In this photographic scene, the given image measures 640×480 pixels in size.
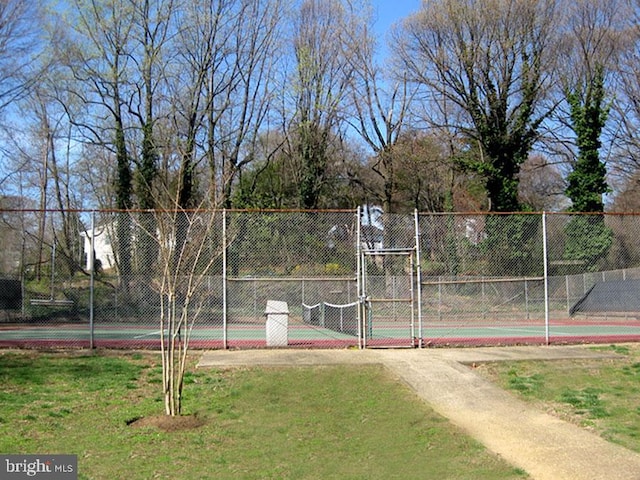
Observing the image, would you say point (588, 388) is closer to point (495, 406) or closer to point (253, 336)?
point (495, 406)

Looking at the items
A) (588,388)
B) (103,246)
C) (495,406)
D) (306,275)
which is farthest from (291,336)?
(103,246)

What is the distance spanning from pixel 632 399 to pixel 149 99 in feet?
75.7

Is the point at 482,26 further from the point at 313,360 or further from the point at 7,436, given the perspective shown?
the point at 7,436

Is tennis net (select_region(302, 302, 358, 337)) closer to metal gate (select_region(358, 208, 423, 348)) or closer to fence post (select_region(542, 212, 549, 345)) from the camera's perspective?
metal gate (select_region(358, 208, 423, 348))

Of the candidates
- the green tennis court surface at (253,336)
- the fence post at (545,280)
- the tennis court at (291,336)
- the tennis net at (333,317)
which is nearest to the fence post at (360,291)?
the tennis court at (291,336)

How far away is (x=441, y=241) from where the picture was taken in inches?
649

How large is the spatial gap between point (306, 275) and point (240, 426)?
7038 mm

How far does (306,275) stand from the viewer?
15.0m

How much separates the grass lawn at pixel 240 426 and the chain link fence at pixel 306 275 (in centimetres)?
262
